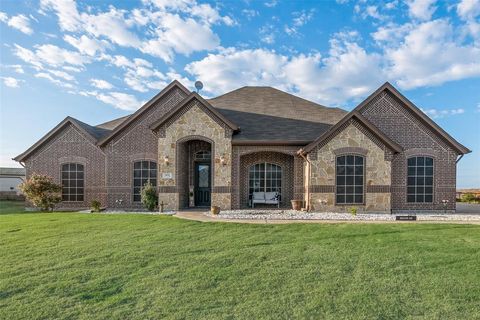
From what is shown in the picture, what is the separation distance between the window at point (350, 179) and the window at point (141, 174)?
30.0ft

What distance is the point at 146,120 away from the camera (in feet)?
54.1

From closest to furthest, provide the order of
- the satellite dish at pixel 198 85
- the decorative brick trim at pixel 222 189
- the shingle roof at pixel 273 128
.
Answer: the decorative brick trim at pixel 222 189 < the shingle roof at pixel 273 128 < the satellite dish at pixel 198 85

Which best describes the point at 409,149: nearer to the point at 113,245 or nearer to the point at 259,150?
the point at 259,150

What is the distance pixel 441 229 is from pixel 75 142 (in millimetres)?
17037

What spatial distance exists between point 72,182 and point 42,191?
5.55 feet

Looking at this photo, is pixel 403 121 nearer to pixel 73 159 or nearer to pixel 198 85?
pixel 198 85

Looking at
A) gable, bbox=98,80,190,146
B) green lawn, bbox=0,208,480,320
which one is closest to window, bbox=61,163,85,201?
gable, bbox=98,80,190,146

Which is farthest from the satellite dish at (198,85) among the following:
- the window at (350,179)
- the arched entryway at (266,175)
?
the window at (350,179)

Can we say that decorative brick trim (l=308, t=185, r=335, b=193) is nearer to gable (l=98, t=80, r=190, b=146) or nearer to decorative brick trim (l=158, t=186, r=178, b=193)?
decorative brick trim (l=158, t=186, r=178, b=193)

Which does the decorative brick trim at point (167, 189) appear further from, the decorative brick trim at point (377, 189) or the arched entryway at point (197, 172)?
the decorative brick trim at point (377, 189)

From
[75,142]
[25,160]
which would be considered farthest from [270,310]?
[25,160]

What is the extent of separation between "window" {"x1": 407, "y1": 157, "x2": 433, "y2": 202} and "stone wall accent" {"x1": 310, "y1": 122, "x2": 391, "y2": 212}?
6.83 ft

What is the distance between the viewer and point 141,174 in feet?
53.6

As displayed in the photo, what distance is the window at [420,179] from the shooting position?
15312 millimetres
